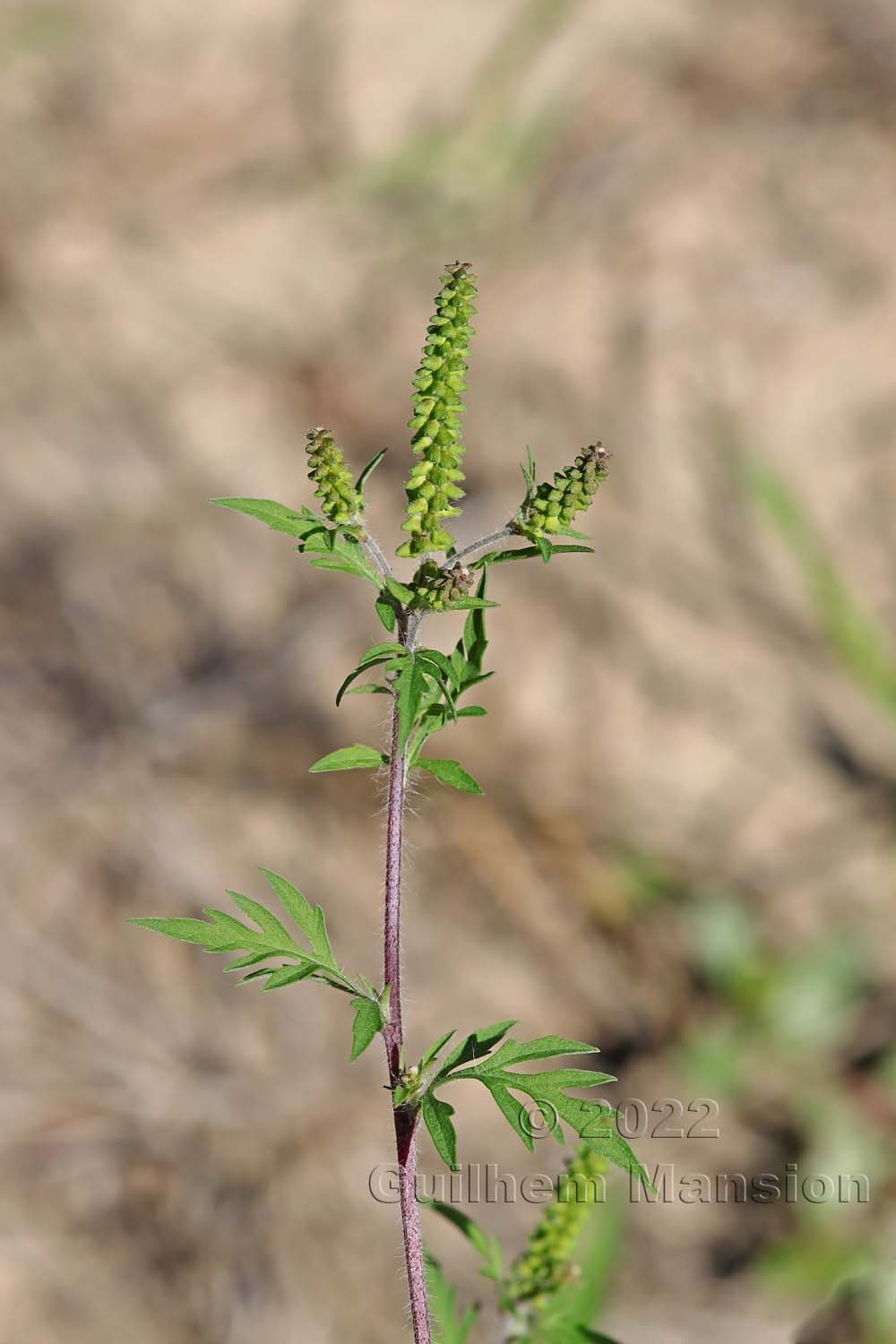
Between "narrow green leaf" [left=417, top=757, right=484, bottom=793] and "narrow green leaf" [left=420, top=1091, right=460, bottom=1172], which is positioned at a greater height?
"narrow green leaf" [left=417, top=757, right=484, bottom=793]

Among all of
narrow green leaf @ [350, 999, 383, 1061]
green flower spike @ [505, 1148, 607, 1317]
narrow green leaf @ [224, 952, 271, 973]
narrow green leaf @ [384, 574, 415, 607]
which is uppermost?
narrow green leaf @ [384, 574, 415, 607]

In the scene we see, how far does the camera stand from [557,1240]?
2.41 meters

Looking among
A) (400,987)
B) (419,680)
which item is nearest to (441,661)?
(419,680)

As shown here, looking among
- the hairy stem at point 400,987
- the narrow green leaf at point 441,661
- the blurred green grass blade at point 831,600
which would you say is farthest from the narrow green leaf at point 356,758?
the blurred green grass blade at point 831,600

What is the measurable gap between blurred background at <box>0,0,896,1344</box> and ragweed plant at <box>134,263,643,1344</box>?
7.15 ft

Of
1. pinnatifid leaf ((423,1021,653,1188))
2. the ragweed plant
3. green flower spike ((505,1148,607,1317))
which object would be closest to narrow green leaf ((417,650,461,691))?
the ragweed plant

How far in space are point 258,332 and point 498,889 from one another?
154 inches

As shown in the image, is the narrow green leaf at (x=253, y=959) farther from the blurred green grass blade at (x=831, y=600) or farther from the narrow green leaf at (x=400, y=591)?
the blurred green grass blade at (x=831, y=600)

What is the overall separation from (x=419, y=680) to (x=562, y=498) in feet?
1.13

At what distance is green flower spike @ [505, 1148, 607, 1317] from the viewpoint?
235 centimetres

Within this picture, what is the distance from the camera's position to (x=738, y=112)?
8742mm

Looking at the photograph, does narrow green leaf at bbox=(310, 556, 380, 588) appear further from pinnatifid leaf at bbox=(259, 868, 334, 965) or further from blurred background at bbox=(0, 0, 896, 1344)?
blurred background at bbox=(0, 0, 896, 1344)

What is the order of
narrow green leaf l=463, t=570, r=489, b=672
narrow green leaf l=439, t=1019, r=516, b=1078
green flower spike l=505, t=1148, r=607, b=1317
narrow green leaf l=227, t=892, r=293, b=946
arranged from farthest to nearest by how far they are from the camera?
green flower spike l=505, t=1148, r=607, b=1317 → narrow green leaf l=463, t=570, r=489, b=672 → narrow green leaf l=227, t=892, r=293, b=946 → narrow green leaf l=439, t=1019, r=516, b=1078

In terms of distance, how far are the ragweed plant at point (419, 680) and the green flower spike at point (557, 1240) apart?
37 cm
